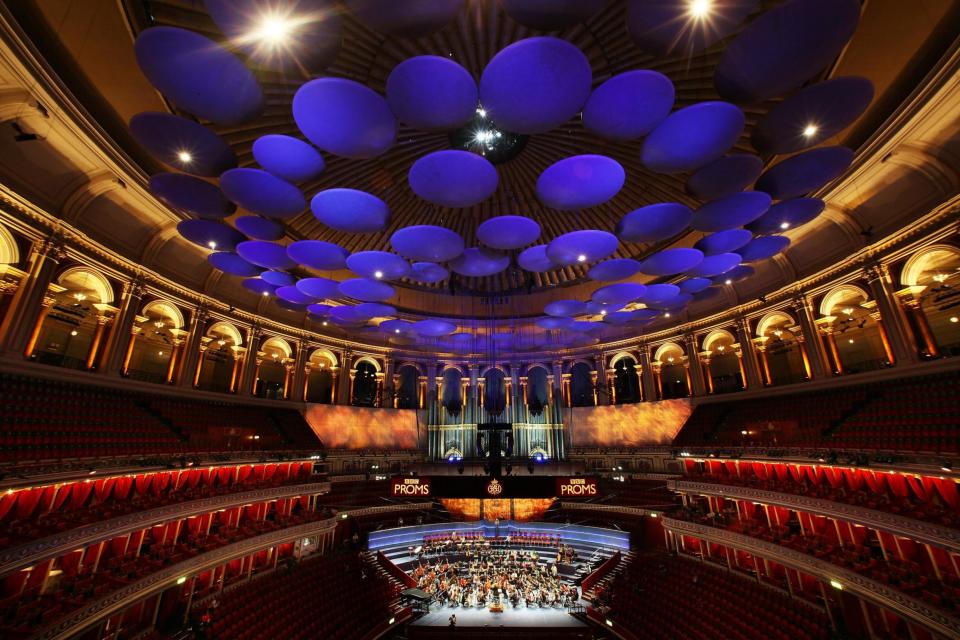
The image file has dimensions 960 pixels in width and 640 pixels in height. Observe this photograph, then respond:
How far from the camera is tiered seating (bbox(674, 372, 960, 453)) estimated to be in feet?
39.8

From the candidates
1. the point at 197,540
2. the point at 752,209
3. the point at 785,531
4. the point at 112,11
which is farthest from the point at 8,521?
the point at 785,531

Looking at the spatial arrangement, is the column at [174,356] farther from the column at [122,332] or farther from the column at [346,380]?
the column at [346,380]

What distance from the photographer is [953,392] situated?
12.4 meters

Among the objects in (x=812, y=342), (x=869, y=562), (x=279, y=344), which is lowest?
(x=869, y=562)

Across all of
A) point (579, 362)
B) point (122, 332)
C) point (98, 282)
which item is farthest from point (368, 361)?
point (579, 362)

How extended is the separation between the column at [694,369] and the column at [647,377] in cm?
201

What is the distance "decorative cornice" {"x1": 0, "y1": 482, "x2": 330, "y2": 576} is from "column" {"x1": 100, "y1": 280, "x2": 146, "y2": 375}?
6.46m

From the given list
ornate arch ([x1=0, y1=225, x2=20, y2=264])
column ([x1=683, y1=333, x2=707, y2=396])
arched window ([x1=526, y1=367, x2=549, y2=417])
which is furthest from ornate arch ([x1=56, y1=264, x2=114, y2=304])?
column ([x1=683, y1=333, x2=707, y2=396])

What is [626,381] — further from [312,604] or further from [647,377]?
[312,604]

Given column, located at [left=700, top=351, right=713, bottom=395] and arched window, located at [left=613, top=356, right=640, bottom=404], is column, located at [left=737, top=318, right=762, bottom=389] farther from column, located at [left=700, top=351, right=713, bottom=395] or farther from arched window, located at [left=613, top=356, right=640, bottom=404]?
arched window, located at [left=613, top=356, right=640, bottom=404]

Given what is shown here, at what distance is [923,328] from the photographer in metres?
13.9

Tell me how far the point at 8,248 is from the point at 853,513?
1083 inches

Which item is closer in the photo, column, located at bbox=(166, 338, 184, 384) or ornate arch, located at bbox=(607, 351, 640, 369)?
column, located at bbox=(166, 338, 184, 384)

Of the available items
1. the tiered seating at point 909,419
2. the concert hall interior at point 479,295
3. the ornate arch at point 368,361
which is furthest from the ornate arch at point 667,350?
the ornate arch at point 368,361
